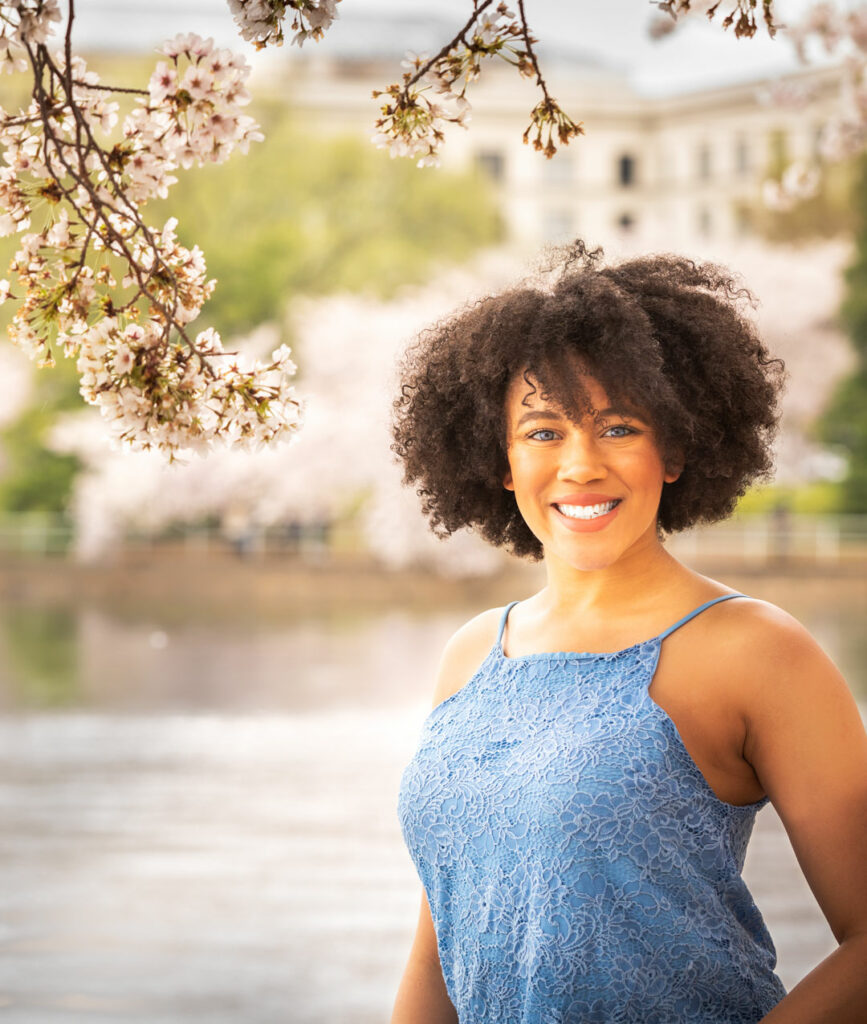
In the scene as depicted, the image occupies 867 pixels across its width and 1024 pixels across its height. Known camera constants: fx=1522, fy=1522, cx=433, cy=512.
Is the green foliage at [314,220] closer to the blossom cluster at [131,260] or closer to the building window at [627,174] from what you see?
the building window at [627,174]

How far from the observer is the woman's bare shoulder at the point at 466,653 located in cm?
176

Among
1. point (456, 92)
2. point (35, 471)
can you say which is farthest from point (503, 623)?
point (35, 471)

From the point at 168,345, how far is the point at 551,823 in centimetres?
60

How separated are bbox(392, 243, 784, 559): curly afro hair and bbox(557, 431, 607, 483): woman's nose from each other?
1.1 inches

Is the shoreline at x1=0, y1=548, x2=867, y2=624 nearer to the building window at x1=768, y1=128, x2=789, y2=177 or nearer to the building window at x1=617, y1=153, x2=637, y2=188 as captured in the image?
the building window at x1=768, y1=128, x2=789, y2=177

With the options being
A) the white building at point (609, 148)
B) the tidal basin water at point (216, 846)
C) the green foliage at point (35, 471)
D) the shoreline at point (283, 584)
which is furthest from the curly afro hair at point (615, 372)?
the white building at point (609, 148)

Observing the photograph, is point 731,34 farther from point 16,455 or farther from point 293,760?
point 16,455

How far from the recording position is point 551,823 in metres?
1.49

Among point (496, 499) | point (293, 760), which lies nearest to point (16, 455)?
point (293, 760)

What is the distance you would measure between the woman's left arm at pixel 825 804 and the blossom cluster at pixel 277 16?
73 cm

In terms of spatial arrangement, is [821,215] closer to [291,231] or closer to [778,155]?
[778,155]

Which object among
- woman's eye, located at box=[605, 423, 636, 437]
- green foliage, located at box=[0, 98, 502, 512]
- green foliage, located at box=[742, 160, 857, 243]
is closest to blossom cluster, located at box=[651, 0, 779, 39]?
woman's eye, located at box=[605, 423, 636, 437]

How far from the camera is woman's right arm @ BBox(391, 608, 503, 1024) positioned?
68.4 inches

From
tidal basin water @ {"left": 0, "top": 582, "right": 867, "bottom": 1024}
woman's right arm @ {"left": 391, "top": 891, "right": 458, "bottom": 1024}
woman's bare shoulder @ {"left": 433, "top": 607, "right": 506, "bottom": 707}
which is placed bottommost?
tidal basin water @ {"left": 0, "top": 582, "right": 867, "bottom": 1024}
